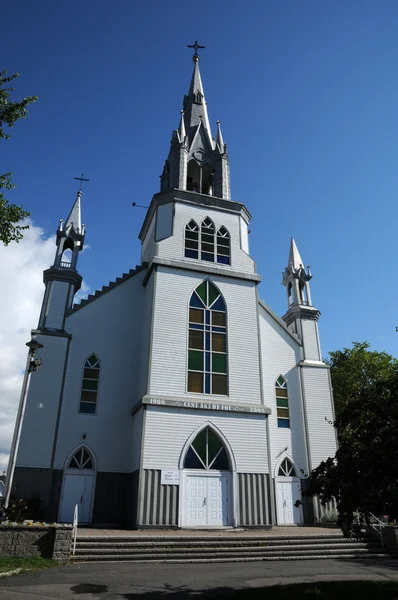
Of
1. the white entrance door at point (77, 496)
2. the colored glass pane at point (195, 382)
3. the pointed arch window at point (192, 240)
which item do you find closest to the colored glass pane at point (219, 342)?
the colored glass pane at point (195, 382)

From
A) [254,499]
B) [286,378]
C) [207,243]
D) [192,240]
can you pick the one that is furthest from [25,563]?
[207,243]

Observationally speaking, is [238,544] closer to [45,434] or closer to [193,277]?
[45,434]

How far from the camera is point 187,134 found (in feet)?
92.8

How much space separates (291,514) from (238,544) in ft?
24.4

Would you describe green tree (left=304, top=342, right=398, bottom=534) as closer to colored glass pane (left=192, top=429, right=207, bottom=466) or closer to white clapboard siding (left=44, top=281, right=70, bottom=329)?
colored glass pane (left=192, top=429, right=207, bottom=466)

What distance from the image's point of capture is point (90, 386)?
20.9 m

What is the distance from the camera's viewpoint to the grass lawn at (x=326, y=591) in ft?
28.0

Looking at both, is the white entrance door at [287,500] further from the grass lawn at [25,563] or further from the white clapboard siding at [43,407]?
the grass lawn at [25,563]

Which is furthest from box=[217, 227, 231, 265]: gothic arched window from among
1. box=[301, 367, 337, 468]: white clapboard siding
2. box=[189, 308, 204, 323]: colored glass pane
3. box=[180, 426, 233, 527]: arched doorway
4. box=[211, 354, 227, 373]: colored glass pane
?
box=[180, 426, 233, 527]: arched doorway

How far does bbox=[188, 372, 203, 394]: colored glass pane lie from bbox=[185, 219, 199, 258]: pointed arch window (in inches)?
253

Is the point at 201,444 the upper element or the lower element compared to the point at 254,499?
upper

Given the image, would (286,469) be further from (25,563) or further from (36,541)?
(25,563)

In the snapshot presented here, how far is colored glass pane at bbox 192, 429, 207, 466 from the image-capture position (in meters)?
18.9

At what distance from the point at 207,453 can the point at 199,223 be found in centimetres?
1195
